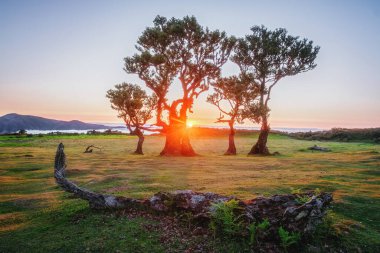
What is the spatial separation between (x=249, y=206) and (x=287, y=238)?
75.3 inches

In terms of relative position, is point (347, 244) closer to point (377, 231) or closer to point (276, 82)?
point (377, 231)

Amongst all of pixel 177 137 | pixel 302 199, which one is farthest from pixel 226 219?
pixel 177 137

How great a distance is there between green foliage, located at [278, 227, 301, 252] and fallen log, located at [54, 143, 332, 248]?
29 centimetres

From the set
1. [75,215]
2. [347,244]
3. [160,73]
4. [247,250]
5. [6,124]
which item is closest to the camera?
[247,250]

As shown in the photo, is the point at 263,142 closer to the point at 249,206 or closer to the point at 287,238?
the point at 249,206

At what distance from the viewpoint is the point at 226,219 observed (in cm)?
912

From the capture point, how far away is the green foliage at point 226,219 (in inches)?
354

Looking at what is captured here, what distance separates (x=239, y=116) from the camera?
4522 centimetres

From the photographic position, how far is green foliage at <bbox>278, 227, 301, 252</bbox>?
8297mm

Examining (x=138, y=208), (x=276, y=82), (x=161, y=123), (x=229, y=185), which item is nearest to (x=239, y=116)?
(x=276, y=82)

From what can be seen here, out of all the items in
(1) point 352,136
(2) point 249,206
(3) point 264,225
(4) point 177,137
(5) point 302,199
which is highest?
(4) point 177,137

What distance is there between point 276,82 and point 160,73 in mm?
18378

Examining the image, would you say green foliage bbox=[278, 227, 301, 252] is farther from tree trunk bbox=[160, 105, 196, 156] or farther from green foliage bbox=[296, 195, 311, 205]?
tree trunk bbox=[160, 105, 196, 156]

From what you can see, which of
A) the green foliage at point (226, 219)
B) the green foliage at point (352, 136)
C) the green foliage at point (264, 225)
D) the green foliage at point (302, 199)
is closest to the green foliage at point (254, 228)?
the green foliage at point (264, 225)
